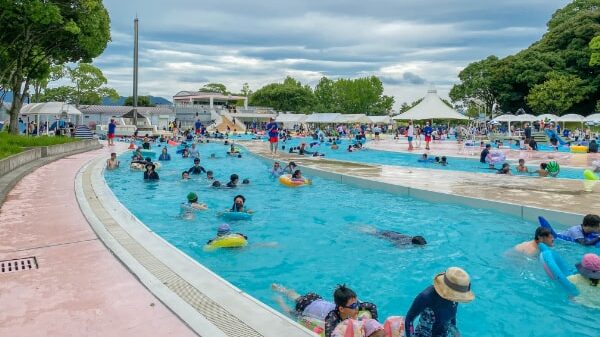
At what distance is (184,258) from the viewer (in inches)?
234

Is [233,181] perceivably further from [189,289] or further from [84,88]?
[84,88]

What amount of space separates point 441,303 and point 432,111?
2584 centimetres

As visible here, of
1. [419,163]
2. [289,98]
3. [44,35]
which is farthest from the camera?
[289,98]

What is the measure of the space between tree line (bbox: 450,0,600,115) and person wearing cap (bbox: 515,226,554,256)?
40655 mm

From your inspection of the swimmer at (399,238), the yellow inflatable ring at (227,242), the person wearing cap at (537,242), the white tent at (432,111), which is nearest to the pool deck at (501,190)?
the person wearing cap at (537,242)

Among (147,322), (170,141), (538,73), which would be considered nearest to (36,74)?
(170,141)

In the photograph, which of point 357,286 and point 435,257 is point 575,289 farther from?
point 357,286

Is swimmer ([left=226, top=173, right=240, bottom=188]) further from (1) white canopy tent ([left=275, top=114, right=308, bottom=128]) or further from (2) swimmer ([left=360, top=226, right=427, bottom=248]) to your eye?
(1) white canopy tent ([left=275, top=114, right=308, bottom=128])

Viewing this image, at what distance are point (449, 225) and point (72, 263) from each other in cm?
701

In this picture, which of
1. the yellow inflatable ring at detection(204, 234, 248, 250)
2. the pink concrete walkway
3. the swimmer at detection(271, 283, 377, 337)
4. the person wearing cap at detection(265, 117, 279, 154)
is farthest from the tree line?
the pink concrete walkway

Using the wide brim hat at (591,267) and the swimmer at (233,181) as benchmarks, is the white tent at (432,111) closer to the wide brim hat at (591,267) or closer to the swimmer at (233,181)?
the swimmer at (233,181)

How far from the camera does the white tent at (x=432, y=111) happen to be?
28.0m

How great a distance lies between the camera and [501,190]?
38.3 feet

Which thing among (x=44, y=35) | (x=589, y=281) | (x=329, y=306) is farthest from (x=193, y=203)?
(x=44, y=35)
